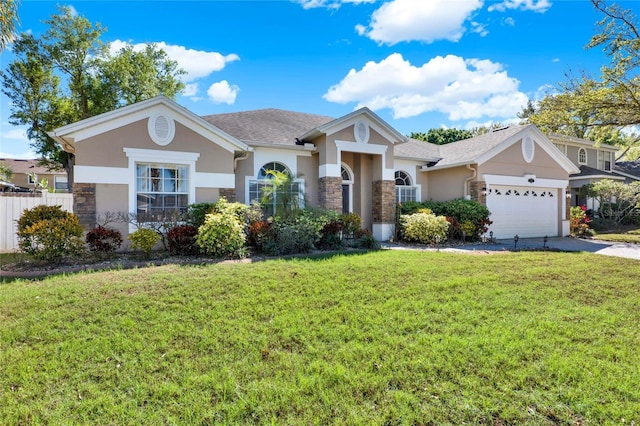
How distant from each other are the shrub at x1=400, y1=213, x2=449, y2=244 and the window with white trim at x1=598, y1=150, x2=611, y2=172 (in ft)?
70.1

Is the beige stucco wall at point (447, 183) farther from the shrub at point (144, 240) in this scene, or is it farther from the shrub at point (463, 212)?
the shrub at point (144, 240)

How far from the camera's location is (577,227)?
727 inches

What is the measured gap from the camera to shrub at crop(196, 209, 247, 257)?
948 cm

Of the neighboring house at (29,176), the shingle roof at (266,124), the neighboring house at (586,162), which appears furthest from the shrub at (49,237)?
the neighboring house at (29,176)

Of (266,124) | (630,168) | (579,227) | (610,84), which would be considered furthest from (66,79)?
(630,168)

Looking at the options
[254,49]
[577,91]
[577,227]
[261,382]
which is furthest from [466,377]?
[577,227]

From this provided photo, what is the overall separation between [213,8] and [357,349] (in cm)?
1168

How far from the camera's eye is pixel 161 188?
36.8 feet

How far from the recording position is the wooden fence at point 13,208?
11422mm

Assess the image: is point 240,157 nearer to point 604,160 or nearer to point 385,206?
point 385,206

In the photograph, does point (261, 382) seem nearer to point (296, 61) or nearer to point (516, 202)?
point (296, 61)

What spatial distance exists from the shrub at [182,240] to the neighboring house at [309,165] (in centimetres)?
181

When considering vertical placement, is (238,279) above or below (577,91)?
below

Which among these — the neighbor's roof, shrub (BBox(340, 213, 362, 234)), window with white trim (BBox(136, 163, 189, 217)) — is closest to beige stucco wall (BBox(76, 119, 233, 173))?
window with white trim (BBox(136, 163, 189, 217))
